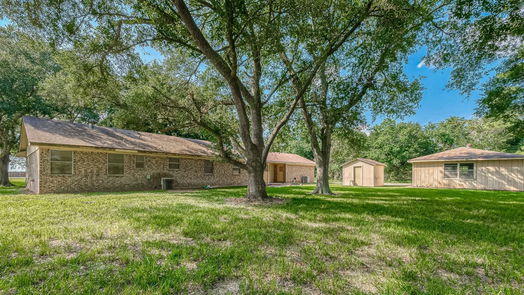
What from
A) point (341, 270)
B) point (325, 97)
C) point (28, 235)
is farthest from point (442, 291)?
point (325, 97)

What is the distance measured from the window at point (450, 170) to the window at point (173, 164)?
21018mm

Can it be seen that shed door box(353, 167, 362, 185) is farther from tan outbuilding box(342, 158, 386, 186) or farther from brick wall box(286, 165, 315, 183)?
brick wall box(286, 165, 315, 183)

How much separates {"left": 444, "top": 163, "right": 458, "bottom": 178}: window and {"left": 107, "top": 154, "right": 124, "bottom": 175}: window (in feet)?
77.9

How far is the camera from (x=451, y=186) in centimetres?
1845

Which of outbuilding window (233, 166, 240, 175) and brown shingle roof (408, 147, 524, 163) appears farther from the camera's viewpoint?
outbuilding window (233, 166, 240, 175)

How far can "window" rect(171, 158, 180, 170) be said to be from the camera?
14.8 m

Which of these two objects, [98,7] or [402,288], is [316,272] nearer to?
[402,288]

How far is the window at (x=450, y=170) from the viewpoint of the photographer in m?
18.5

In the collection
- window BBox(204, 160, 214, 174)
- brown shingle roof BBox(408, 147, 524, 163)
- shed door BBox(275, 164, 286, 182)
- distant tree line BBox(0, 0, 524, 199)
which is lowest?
shed door BBox(275, 164, 286, 182)

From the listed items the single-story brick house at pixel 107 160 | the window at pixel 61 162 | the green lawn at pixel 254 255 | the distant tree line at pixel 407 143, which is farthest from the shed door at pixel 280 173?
the green lawn at pixel 254 255

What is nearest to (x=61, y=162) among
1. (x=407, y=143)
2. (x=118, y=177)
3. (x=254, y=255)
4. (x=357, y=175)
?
(x=118, y=177)

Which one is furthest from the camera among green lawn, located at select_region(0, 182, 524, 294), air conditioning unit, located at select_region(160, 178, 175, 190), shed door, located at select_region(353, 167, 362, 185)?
shed door, located at select_region(353, 167, 362, 185)

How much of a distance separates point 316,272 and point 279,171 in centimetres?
2114

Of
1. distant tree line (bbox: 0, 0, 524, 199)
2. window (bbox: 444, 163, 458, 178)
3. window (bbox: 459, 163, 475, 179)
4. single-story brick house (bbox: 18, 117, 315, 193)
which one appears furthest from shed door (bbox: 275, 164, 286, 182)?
window (bbox: 459, 163, 475, 179)
